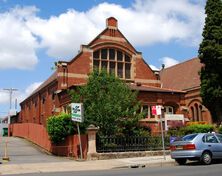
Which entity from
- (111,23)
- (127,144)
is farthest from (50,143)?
(111,23)

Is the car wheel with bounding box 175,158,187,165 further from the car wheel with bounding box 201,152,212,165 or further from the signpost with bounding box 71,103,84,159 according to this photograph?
the signpost with bounding box 71,103,84,159

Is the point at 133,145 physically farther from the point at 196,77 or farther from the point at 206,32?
the point at 196,77

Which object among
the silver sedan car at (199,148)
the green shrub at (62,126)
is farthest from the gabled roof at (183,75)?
the silver sedan car at (199,148)

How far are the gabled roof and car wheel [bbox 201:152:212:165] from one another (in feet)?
102

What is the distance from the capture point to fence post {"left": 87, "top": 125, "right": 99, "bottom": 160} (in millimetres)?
22380

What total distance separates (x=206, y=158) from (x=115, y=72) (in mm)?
24968

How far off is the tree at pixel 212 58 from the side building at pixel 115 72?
3294 millimetres

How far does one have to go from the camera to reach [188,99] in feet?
165

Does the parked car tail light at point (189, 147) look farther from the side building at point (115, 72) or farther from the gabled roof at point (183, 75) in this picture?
the gabled roof at point (183, 75)

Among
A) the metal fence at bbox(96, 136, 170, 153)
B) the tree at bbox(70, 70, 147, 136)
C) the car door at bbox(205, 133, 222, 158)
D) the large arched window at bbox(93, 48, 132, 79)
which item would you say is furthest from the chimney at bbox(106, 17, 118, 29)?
the car door at bbox(205, 133, 222, 158)

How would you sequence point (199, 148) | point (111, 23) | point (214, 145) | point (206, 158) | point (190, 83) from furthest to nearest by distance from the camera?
1. point (190, 83)
2. point (111, 23)
3. point (214, 145)
4. point (206, 158)
5. point (199, 148)

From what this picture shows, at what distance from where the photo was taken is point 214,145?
18484 millimetres

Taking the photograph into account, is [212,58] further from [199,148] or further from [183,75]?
[199,148]

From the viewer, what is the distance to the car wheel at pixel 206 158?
18016 mm
